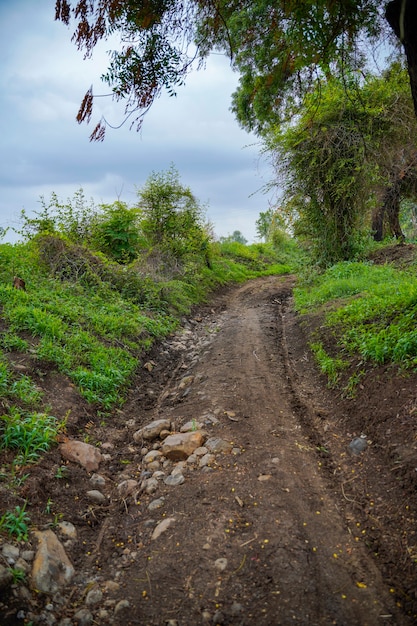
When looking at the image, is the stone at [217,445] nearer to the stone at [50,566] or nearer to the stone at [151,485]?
the stone at [151,485]

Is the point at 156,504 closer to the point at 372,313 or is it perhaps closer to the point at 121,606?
the point at 121,606

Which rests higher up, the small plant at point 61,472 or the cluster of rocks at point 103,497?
the small plant at point 61,472

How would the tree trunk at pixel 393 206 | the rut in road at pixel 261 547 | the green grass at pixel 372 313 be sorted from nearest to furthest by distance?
the rut in road at pixel 261 547 → the green grass at pixel 372 313 → the tree trunk at pixel 393 206

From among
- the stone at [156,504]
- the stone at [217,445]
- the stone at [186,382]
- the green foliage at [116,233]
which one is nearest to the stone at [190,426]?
the stone at [217,445]

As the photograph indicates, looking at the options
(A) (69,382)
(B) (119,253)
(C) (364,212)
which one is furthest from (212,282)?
(A) (69,382)

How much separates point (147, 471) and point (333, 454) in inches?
67.6

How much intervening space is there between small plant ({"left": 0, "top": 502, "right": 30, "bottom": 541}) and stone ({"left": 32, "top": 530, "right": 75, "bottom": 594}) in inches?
3.5

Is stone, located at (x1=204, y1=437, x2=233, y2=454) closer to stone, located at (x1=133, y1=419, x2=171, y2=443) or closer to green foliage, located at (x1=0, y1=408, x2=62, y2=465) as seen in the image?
stone, located at (x1=133, y1=419, x2=171, y2=443)

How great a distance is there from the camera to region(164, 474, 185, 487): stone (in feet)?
11.0

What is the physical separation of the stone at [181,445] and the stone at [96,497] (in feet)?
2.19

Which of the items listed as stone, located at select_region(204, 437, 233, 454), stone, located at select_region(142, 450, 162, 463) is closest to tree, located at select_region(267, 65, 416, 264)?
stone, located at select_region(204, 437, 233, 454)

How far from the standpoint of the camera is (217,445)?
3.76m

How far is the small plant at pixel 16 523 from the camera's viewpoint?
2.74m

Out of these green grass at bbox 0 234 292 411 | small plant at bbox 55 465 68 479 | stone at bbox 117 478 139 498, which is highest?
green grass at bbox 0 234 292 411
